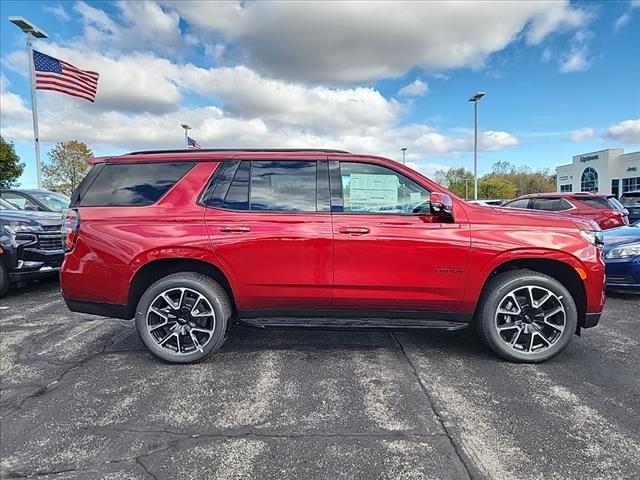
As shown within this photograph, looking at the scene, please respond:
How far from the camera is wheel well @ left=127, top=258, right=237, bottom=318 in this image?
3.63 m

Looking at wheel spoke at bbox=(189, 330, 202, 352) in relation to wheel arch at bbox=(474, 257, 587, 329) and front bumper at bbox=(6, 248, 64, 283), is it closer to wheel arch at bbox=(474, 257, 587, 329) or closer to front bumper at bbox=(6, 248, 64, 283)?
wheel arch at bbox=(474, 257, 587, 329)

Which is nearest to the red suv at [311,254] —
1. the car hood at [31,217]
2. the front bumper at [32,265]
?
the front bumper at [32,265]

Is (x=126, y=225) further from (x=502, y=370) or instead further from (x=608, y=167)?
(x=608, y=167)

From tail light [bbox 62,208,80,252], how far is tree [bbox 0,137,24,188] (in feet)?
122

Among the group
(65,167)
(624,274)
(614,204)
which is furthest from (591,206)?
(65,167)

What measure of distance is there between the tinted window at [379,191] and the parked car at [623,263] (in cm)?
394

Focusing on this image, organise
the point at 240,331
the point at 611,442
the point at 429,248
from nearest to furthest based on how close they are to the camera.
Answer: the point at 611,442 < the point at 429,248 < the point at 240,331

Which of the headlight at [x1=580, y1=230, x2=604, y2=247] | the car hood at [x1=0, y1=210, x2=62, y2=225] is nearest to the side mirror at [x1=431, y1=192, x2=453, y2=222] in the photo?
the headlight at [x1=580, y1=230, x2=604, y2=247]

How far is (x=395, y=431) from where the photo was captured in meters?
2.57

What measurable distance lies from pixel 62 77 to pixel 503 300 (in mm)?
14913

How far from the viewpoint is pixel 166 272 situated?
373 cm

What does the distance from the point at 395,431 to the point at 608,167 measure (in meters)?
53.1

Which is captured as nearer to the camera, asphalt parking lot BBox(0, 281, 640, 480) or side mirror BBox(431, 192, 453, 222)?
asphalt parking lot BBox(0, 281, 640, 480)

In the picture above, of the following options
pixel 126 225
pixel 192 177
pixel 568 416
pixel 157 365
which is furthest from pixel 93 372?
pixel 568 416
